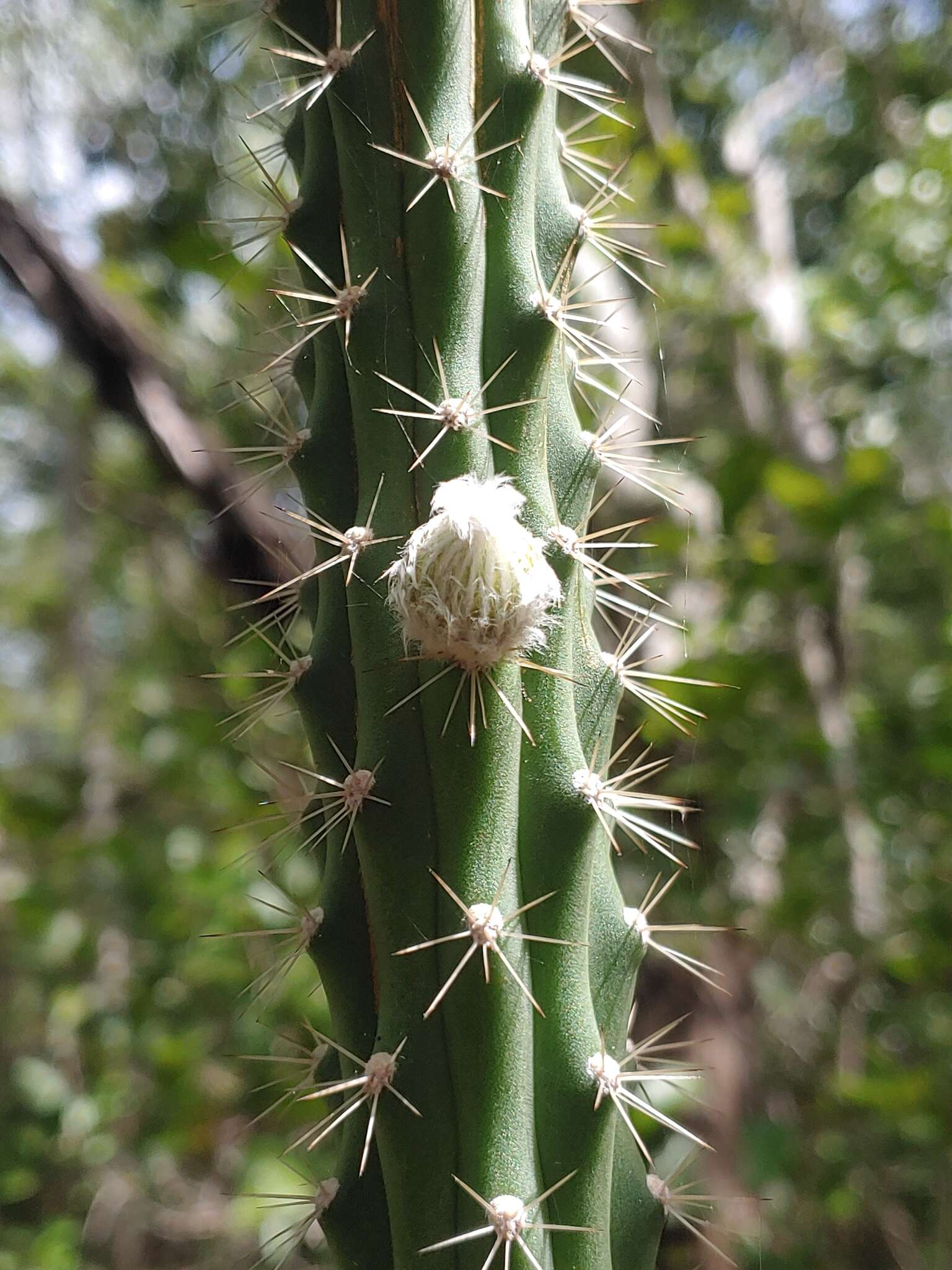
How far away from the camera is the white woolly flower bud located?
0.68m

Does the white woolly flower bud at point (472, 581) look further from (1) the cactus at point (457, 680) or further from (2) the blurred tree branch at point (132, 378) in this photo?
(2) the blurred tree branch at point (132, 378)

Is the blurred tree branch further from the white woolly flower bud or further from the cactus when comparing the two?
the white woolly flower bud

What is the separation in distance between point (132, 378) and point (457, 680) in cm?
157

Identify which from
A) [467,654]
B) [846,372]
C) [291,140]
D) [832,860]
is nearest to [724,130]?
[846,372]

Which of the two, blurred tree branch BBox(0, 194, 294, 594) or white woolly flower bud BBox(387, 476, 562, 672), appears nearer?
white woolly flower bud BBox(387, 476, 562, 672)

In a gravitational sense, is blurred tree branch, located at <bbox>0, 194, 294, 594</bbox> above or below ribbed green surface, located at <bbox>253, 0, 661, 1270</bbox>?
above

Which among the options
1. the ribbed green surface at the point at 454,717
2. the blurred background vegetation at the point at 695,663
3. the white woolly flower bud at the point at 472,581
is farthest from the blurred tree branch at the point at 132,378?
the white woolly flower bud at the point at 472,581

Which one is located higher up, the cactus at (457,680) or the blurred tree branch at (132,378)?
the blurred tree branch at (132,378)

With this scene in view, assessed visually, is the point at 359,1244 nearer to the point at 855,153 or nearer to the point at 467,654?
the point at 467,654

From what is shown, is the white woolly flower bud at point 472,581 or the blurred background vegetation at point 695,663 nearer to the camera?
the white woolly flower bud at point 472,581

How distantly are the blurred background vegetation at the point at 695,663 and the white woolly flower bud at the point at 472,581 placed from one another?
94 cm

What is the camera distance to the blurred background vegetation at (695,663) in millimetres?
1901

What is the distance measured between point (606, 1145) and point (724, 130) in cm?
281

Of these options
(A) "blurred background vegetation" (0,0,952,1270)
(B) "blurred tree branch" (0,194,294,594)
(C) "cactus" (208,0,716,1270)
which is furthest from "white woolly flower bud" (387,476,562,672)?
(B) "blurred tree branch" (0,194,294,594)
